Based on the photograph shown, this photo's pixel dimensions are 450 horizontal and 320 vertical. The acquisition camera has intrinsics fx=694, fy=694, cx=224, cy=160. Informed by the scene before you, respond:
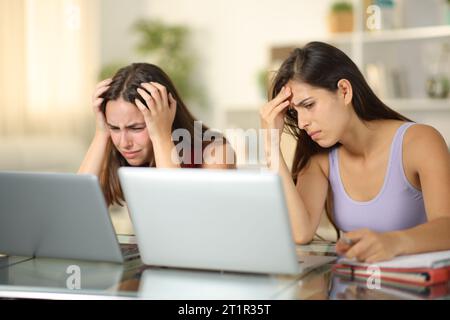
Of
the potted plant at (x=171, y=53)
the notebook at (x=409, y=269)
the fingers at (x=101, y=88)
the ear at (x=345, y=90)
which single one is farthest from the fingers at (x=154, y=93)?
the potted plant at (x=171, y=53)

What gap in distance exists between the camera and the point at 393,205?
180 cm

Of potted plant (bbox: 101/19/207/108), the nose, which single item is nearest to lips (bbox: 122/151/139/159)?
the nose

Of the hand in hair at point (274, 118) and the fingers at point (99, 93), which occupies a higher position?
the fingers at point (99, 93)

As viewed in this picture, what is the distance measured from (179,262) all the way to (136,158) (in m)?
0.73

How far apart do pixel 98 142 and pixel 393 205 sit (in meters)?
0.86

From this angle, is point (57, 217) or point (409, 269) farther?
point (57, 217)

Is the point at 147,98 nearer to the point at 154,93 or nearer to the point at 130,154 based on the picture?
the point at 154,93

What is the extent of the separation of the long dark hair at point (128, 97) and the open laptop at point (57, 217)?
60cm

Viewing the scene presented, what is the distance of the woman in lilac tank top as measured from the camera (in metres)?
1.72

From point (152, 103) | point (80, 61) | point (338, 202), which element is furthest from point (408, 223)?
point (80, 61)

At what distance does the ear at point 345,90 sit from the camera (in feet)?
5.71

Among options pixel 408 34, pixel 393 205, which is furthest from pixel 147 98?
pixel 408 34

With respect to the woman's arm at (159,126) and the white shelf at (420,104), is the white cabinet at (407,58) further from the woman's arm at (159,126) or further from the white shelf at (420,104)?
the woman's arm at (159,126)
